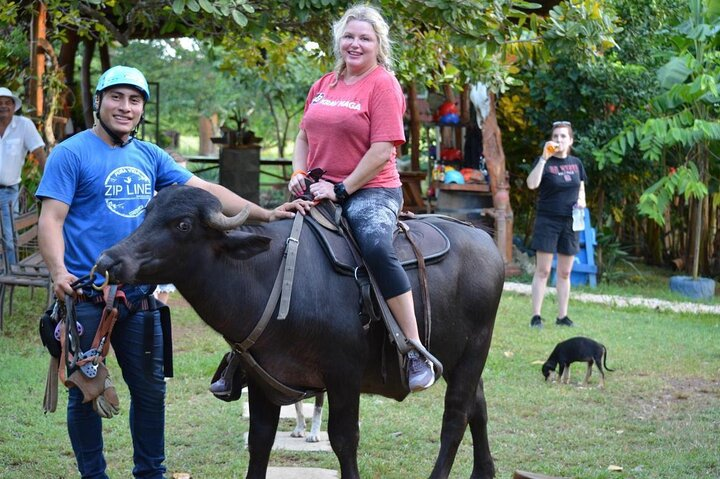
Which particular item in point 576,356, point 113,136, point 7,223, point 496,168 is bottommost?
point 576,356

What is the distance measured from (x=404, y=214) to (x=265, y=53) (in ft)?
29.4

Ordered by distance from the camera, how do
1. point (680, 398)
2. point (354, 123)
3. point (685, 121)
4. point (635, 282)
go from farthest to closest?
point (635, 282) < point (685, 121) < point (680, 398) < point (354, 123)

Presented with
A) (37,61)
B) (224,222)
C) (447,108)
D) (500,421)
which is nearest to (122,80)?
(224,222)

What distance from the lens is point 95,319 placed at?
171 inches

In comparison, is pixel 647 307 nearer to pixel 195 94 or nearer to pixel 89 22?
pixel 89 22

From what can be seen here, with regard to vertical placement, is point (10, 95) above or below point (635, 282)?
above

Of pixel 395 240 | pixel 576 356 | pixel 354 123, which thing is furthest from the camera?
pixel 576 356

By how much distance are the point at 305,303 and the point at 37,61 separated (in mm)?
7672

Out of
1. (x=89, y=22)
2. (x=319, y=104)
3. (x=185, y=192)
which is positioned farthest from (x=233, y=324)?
(x=89, y=22)

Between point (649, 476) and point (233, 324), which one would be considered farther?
point (649, 476)

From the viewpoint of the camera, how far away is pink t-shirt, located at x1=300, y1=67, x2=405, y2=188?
4.70 meters

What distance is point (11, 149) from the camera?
32.7 feet

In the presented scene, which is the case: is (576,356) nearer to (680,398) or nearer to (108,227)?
(680,398)

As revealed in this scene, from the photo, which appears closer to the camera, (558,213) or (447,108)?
(558,213)
